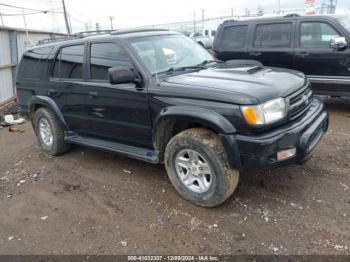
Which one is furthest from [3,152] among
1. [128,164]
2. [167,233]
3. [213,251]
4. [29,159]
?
[213,251]

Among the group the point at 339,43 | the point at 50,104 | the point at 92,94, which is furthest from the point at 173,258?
the point at 339,43

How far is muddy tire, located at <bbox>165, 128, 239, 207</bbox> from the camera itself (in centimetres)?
348

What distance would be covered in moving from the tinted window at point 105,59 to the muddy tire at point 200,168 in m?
1.21

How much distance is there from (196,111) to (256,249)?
138cm

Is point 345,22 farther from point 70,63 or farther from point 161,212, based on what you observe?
point 161,212

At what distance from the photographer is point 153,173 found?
472 centimetres

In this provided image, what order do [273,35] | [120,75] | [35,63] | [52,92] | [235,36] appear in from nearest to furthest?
1. [120,75]
2. [52,92]
3. [35,63]
4. [273,35]
5. [235,36]

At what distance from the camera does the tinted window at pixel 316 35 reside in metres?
6.86

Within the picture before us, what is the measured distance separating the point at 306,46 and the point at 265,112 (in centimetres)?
445

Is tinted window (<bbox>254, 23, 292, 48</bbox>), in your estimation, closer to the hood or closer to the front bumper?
the hood

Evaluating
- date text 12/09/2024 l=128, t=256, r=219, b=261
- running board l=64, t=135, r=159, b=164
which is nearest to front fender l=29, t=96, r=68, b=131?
running board l=64, t=135, r=159, b=164

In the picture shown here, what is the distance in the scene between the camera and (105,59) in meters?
4.49

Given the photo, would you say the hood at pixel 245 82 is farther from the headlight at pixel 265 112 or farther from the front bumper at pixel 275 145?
the front bumper at pixel 275 145

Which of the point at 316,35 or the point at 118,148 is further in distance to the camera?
the point at 316,35
